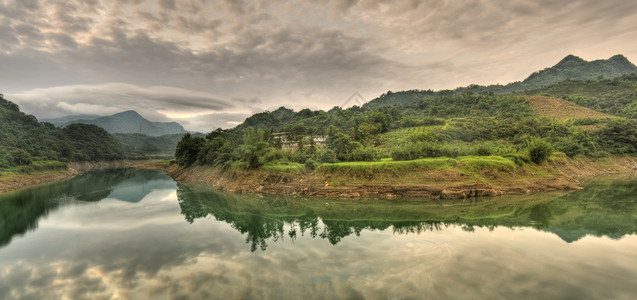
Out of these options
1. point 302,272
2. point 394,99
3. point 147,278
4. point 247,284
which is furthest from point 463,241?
point 394,99

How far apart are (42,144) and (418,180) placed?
94.3m

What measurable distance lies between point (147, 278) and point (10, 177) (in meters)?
57.5

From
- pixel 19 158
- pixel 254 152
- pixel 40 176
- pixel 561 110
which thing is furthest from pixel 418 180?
pixel 19 158

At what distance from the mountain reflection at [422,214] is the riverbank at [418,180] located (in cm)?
176

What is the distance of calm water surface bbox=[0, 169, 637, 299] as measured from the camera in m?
10.1

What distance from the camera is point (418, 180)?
29.5 metres

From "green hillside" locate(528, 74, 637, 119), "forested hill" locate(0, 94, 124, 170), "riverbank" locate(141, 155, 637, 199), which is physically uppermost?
"green hillside" locate(528, 74, 637, 119)

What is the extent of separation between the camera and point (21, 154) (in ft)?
172

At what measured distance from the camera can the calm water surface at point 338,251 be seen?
33.0 ft

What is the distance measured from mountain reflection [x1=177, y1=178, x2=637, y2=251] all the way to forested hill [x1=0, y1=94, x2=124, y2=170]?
5002cm

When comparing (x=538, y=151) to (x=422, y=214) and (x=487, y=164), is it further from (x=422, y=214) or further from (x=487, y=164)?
(x=422, y=214)

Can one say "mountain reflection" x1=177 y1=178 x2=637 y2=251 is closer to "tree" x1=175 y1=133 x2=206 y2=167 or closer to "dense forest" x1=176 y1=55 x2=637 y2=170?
"dense forest" x1=176 y1=55 x2=637 y2=170

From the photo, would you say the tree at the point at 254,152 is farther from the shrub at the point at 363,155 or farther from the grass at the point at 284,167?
the shrub at the point at 363,155

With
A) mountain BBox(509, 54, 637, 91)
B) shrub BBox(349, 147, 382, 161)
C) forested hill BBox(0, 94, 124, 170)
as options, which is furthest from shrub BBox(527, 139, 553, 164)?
mountain BBox(509, 54, 637, 91)
